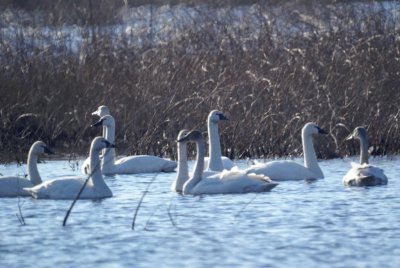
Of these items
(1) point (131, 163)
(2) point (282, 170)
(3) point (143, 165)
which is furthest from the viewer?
(1) point (131, 163)

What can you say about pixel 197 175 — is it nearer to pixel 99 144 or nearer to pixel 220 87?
pixel 99 144

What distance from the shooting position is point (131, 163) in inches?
547

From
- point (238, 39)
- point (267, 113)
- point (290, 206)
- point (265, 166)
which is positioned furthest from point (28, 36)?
point (290, 206)

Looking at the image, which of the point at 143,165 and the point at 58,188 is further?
the point at 143,165

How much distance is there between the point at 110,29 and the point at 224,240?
878 cm

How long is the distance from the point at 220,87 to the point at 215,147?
5.48 feet

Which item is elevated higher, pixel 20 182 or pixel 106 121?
pixel 106 121

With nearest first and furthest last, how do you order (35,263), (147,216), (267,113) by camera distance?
A: (35,263) → (147,216) → (267,113)

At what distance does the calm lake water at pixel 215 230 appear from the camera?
854cm

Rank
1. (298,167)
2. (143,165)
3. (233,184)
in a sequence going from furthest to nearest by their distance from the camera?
(143,165) → (298,167) → (233,184)

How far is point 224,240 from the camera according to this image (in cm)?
927

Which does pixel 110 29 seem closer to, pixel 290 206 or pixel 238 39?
pixel 238 39

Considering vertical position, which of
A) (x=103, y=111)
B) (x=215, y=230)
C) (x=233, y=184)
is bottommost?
(x=215, y=230)

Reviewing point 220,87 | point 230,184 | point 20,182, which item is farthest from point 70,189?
point 220,87
